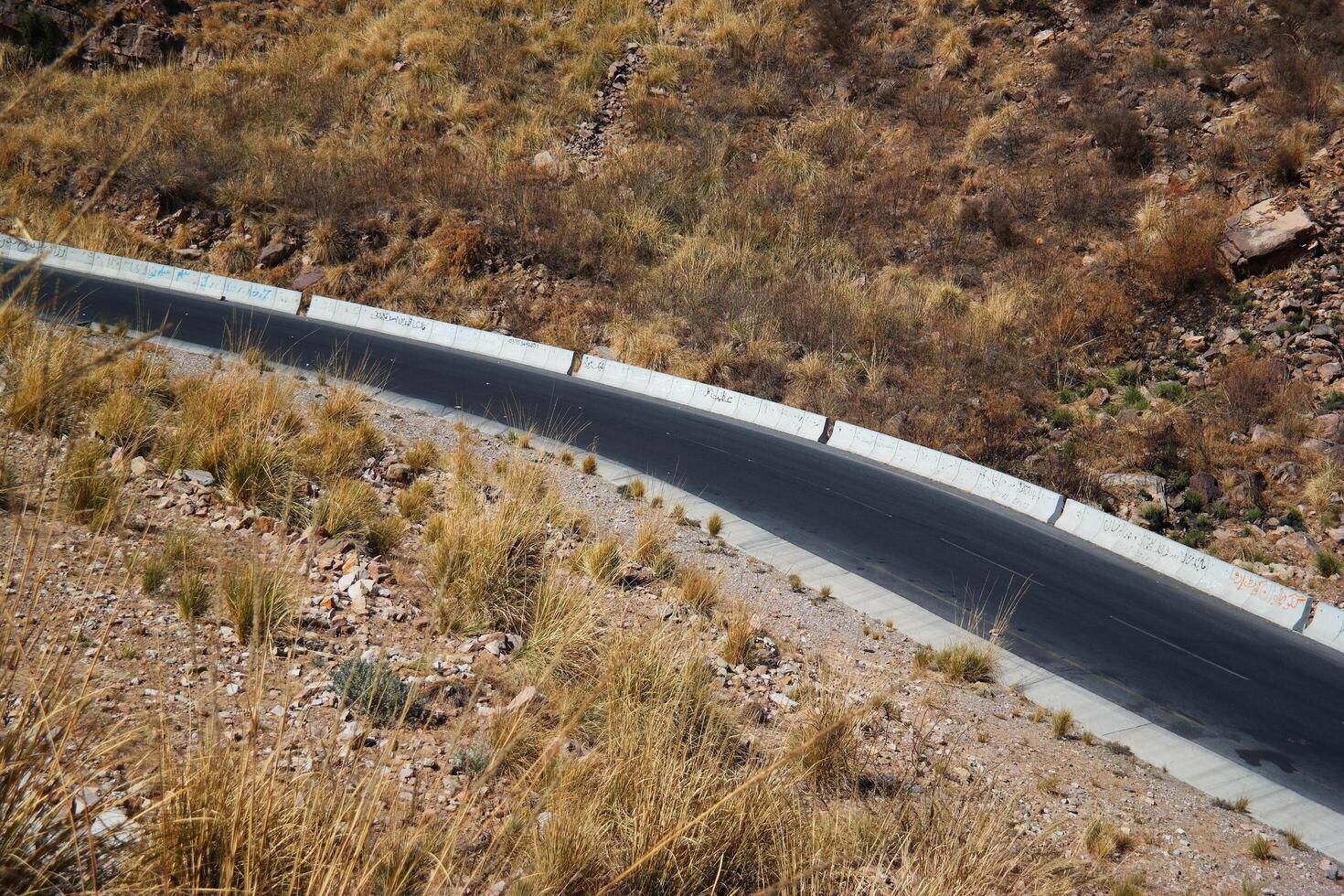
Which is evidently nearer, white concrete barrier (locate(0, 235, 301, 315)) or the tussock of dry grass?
the tussock of dry grass

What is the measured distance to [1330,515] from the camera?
11.7 m

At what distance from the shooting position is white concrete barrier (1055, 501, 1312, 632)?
32.3 ft

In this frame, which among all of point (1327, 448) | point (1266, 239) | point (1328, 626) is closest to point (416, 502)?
point (1328, 626)

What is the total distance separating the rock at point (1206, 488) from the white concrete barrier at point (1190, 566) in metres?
1.59

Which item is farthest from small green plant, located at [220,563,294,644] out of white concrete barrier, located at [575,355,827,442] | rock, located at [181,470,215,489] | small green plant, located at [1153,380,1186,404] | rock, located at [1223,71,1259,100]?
rock, located at [1223,71,1259,100]

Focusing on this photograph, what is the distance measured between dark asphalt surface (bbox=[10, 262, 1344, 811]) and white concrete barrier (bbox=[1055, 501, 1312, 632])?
275 mm

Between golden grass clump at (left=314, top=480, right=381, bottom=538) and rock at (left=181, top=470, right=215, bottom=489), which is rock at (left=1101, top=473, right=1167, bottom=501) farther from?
rock at (left=181, top=470, right=215, bottom=489)

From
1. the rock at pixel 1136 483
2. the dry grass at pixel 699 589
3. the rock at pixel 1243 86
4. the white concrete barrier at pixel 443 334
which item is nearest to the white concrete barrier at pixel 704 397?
the white concrete barrier at pixel 443 334

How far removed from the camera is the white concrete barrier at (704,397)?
14688 mm

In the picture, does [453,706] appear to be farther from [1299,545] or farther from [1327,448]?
[1327,448]

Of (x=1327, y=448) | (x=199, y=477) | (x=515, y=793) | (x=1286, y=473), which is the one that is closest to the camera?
(x=515, y=793)

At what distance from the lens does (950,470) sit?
13234mm

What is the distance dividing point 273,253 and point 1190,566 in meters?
19.2

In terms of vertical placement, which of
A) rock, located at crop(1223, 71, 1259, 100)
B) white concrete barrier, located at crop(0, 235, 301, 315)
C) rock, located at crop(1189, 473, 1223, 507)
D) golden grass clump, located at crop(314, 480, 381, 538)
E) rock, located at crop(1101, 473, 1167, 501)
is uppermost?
rock, located at crop(1223, 71, 1259, 100)
